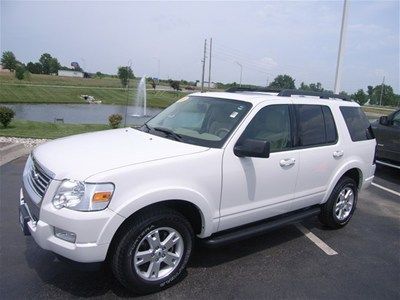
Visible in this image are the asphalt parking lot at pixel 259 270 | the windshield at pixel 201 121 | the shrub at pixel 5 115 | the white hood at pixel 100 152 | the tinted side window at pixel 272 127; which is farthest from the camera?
the shrub at pixel 5 115

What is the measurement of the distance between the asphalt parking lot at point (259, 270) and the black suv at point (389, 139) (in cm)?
401

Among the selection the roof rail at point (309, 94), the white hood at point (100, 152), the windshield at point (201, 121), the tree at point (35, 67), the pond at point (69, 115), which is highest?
the tree at point (35, 67)

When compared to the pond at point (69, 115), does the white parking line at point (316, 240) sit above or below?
above

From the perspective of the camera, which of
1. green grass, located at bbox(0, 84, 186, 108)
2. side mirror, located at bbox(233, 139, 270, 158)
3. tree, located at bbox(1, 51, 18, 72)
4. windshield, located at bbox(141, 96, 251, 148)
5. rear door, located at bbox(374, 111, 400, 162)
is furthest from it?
tree, located at bbox(1, 51, 18, 72)

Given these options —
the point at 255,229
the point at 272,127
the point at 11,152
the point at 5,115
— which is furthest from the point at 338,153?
→ the point at 5,115

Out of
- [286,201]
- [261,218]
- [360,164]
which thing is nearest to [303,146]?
[286,201]

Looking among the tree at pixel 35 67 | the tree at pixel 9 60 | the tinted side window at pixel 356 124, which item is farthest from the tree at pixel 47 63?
the tinted side window at pixel 356 124

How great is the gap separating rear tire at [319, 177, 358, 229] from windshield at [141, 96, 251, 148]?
199 cm

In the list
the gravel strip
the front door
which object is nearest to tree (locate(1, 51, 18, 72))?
the gravel strip

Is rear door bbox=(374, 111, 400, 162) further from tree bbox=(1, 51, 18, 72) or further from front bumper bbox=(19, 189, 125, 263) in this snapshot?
tree bbox=(1, 51, 18, 72)

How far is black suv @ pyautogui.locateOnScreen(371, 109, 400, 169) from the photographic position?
9312 millimetres

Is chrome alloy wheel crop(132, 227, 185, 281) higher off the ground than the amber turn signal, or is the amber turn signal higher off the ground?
the amber turn signal

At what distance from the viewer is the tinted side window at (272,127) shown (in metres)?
4.36

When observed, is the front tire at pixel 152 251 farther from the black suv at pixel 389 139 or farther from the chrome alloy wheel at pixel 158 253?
the black suv at pixel 389 139
